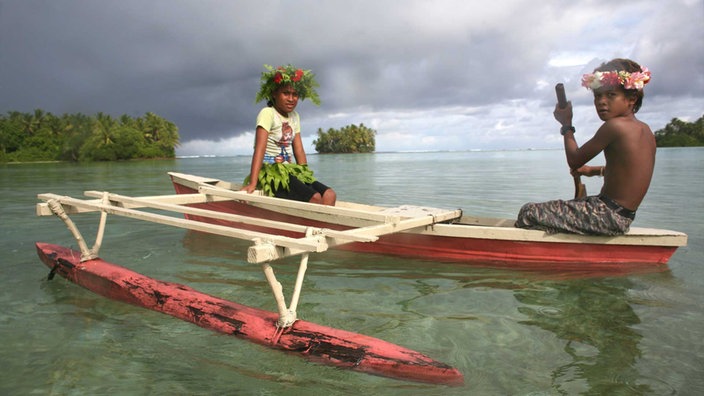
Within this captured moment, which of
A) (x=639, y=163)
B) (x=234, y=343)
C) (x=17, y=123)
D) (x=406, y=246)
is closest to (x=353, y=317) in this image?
(x=234, y=343)

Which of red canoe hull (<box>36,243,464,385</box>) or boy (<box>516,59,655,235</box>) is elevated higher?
boy (<box>516,59,655,235</box>)

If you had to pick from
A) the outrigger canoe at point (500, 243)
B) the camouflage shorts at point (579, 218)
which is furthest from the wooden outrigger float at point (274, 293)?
the camouflage shorts at point (579, 218)

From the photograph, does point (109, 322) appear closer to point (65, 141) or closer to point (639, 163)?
point (639, 163)

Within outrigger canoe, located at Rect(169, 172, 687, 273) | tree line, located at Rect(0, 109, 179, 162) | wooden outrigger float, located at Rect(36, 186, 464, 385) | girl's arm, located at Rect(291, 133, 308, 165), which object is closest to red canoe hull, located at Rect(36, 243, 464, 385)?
wooden outrigger float, located at Rect(36, 186, 464, 385)

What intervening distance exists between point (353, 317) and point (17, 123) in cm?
9063

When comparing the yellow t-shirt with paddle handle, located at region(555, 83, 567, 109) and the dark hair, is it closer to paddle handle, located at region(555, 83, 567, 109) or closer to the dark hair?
paddle handle, located at region(555, 83, 567, 109)

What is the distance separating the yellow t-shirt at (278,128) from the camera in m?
6.35

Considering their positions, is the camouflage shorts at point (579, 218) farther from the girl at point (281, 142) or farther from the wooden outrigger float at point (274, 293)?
the girl at point (281, 142)

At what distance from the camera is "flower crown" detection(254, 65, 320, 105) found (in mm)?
6285

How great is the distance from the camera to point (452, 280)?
5.09 meters

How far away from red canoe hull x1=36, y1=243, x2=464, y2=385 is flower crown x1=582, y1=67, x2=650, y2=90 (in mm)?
3135

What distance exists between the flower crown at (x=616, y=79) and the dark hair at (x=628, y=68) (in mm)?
54

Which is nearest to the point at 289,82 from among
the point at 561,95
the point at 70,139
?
the point at 561,95

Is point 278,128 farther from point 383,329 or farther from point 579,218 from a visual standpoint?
point 579,218
